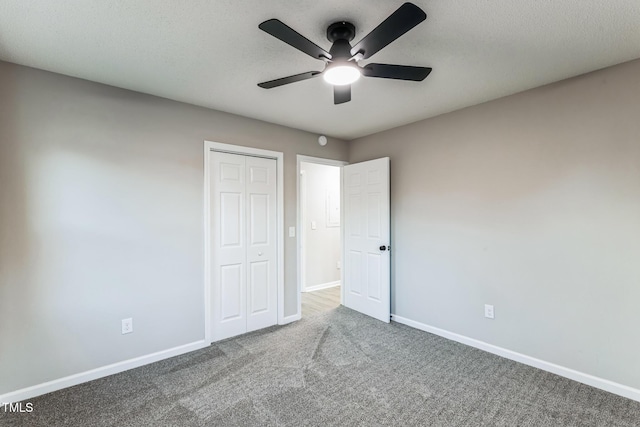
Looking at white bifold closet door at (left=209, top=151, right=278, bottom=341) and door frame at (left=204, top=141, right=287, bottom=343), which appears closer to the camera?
door frame at (left=204, top=141, right=287, bottom=343)

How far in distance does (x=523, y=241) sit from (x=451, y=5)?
205 cm

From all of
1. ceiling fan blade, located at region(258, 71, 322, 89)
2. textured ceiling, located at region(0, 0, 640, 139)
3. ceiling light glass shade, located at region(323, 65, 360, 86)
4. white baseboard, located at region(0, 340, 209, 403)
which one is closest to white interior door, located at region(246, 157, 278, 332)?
white baseboard, located at region(0, 340, 209, 403)

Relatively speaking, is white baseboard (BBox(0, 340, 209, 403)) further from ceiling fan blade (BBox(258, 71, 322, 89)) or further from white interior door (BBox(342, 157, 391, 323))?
ceiling fan blade (BBox(258, 71, 322, 89))

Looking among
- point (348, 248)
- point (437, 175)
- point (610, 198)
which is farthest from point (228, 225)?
point (610, 198)

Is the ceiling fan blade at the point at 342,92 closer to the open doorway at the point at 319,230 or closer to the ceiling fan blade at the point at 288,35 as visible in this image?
the ceiling fan blade at the point at 288,35

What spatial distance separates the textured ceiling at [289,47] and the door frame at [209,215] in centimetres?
56

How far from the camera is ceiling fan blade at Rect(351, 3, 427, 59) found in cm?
126

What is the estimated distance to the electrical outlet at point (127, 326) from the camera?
2.57m

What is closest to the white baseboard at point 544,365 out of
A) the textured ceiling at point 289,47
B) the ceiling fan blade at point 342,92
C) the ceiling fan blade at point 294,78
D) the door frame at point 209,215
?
the door frame at point 209,215

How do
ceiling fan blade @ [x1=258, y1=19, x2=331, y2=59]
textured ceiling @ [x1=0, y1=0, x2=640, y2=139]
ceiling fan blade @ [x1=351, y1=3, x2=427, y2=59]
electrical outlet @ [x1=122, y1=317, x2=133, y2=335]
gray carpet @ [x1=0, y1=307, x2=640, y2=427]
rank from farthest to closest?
electrical outlet @ [x1=122, y1=317, x2=133, y2=335], gray carpet @ [x1=0, y1=307, x2=640, y2=427], textured ceiling @ [x1=0, y1=0, x2=640, y2=139], ceiling fan blade @ [x1=258, y1=19, x2=331, y2=59], ceiling fan blade @ [x1=351, y1=3, x2=427, y2=59]

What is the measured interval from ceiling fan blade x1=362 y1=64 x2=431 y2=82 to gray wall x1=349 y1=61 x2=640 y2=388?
150cm

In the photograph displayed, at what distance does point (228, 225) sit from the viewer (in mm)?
3242

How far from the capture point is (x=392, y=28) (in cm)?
138

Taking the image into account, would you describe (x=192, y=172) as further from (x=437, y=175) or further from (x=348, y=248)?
(x=437, y=175)
